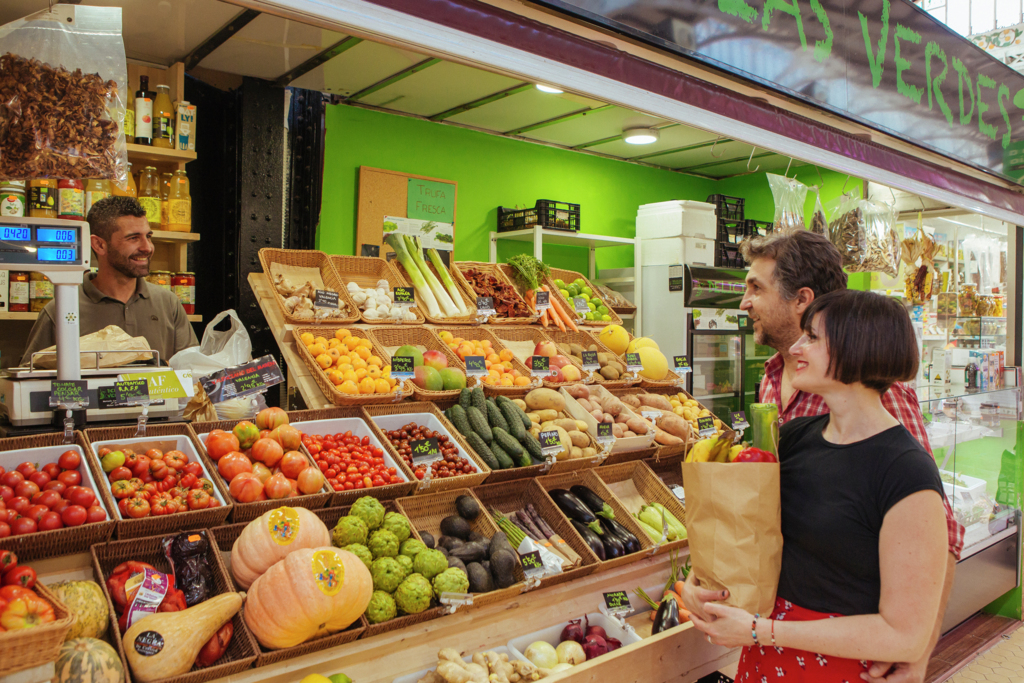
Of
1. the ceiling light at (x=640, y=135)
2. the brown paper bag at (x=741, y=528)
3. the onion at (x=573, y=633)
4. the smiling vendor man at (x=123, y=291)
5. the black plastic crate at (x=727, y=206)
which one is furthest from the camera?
the black plastic crate at (x=727, y=206)

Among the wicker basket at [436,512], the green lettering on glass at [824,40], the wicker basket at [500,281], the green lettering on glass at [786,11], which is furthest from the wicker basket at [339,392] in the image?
the green lettering on glass at [824,40]

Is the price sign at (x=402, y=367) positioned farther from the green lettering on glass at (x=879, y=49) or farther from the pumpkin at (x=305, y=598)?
the green lettering on glass at (x=879, y=49)

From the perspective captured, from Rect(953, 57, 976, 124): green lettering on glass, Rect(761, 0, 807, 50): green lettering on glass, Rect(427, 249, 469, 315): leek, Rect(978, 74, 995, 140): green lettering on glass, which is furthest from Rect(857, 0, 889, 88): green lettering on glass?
Rect(427, 249, 469, 315): leek

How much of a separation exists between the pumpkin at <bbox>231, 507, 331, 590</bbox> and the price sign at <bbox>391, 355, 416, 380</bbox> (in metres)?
0.96

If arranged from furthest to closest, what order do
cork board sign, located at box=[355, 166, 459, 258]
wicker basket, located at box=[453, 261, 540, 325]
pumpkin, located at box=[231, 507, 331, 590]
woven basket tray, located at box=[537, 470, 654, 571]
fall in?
cork board sign, located at box=[355, 166, 459, 258] → wicker basket, located at box=[453, 261, 540, 325] → woven basket tray, located at box=[537, 470, 654, 571] → pumpkin, located at box=[231, 507, 331, 590]

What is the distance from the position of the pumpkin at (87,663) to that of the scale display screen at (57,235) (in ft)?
3.73

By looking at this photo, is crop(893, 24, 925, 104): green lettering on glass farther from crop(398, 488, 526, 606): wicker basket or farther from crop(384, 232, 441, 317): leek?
crop(398, 488, 526, 606): wicker basket

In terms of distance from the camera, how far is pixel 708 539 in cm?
151

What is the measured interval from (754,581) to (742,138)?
1767 mm

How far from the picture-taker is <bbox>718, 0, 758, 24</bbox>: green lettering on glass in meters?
Result: 2.49

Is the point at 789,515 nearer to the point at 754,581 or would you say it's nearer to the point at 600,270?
→ the point at 754,581

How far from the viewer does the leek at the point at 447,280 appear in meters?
3.94

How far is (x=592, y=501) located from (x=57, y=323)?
2051mm

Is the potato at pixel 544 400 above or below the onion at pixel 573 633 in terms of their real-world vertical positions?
above
